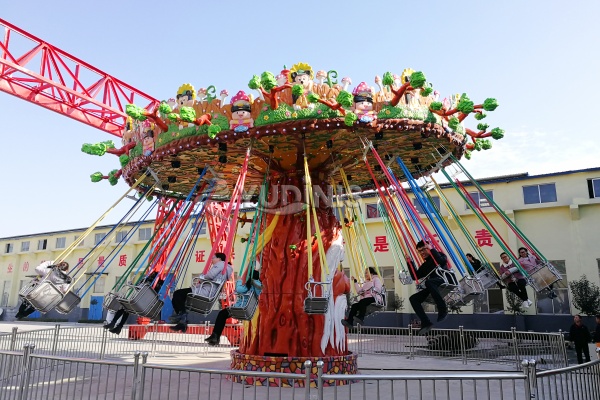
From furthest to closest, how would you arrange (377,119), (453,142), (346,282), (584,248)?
(584,248), (346,282), (453,142), (377,119)

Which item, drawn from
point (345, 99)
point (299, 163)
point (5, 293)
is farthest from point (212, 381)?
point (5, 293)

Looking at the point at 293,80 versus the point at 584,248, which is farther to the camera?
the point at 584,248

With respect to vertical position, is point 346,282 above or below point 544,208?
below

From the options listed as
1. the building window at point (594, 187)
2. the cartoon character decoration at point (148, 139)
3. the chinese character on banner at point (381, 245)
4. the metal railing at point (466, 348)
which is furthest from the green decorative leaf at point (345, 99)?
the chinese character on banner at point (381, 245)

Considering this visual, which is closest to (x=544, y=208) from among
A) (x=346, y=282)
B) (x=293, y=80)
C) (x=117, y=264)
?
(x=346, y=282)

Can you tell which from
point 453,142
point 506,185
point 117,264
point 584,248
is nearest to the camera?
point 453,142

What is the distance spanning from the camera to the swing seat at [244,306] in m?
7.07

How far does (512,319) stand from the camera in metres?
22.2

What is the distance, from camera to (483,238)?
2336 centimetres

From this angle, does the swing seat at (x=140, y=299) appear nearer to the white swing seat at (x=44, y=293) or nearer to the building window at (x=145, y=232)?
the white swing seat at (x=44, y=293)

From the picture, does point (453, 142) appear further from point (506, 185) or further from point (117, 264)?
point (117, 264)

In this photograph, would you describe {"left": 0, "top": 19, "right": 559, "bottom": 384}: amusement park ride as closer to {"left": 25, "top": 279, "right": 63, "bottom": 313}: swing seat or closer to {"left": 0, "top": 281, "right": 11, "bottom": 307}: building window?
{"left": 25, "top": 279, "right": 63, "bottom": 313}: swing seat

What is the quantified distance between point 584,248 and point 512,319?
14.2ft

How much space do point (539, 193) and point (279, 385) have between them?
67.8 feet
